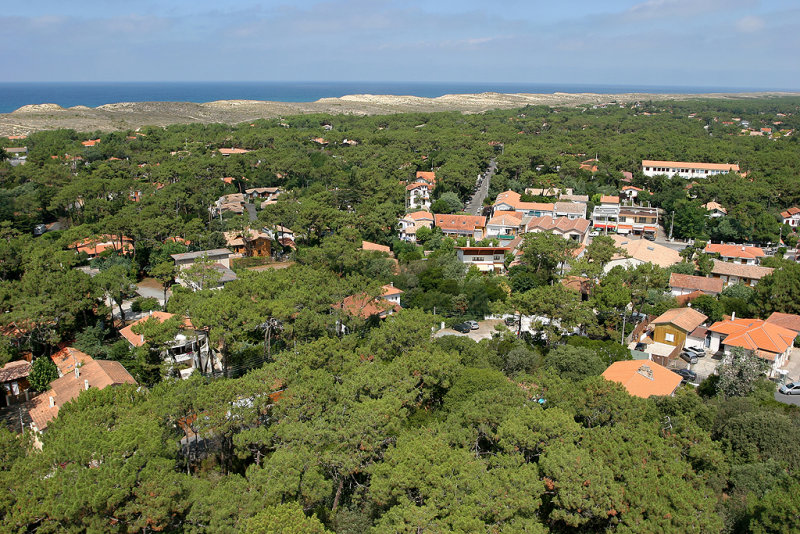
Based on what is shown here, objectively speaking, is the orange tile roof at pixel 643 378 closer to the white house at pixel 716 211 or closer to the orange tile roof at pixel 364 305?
the orange tile roof at pixel 364 305

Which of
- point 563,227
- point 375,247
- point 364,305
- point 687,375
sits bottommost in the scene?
point 687,375

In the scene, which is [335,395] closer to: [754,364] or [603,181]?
[754,364]

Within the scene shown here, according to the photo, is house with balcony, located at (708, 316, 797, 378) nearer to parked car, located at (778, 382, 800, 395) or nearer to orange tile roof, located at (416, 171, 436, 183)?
parked car, located at (778, 382, 800, 395)

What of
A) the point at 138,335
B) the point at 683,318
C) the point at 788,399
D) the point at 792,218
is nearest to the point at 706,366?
the point at 683,318

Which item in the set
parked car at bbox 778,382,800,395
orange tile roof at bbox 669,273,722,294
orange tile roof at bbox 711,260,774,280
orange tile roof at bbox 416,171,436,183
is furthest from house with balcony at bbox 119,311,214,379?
orange tile roof at bbox 416,171,436,183

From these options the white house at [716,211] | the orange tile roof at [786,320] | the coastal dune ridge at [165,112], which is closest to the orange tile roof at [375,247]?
the orange tile roof at [786,320]

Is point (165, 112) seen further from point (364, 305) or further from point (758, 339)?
point (758, 339)

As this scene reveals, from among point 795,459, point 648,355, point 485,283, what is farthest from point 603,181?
point 795,459
